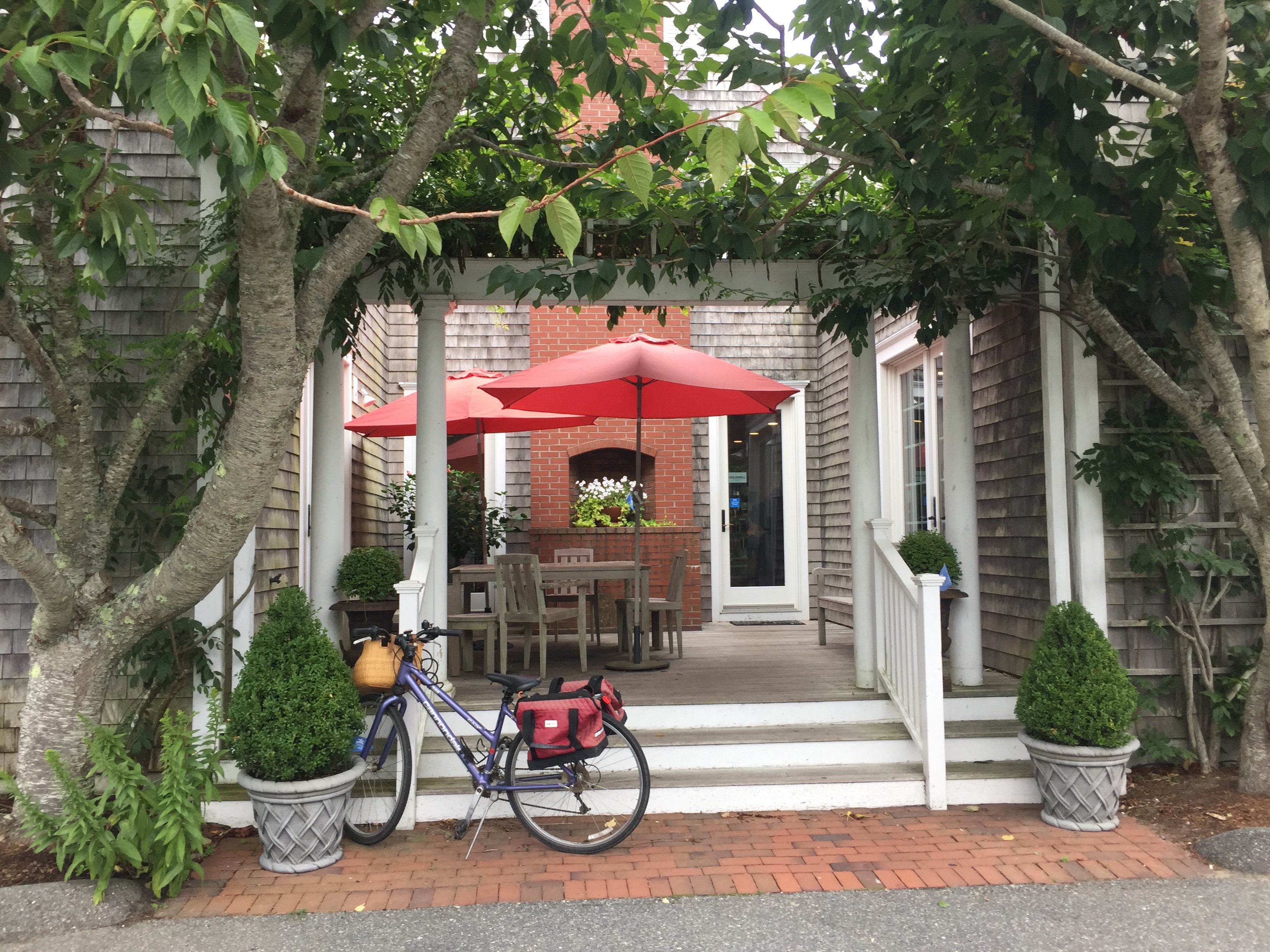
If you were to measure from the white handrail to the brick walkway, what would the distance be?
11.4 inches

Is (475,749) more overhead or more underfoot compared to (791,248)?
more underfoot

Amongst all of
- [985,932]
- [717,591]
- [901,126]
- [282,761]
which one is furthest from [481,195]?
[717,591]

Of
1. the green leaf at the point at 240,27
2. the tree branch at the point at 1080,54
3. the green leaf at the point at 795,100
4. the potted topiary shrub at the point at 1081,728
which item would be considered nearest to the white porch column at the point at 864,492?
the potted topiary shrub at the point at 1081,728

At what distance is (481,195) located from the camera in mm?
5070

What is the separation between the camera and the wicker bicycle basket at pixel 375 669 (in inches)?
187

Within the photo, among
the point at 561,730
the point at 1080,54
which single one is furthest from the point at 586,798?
the point at 1080,54

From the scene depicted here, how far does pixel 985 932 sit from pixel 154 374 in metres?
4.18

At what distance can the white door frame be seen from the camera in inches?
366

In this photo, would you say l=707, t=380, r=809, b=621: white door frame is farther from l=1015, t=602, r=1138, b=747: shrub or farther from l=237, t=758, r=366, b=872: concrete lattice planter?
l=237, t=758, r=366, b=872: concrete lattice planter

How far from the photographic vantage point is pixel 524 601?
19.3ft

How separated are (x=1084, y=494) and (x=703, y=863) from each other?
2690mm

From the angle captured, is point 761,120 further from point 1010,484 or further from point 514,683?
point 1010,484

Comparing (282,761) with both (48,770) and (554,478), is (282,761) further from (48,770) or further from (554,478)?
(554,478)

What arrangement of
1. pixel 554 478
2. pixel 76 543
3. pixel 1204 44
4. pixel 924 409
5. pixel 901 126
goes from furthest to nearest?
pixel 554 478 → pixel 924 409 → pixel 901 126 → pixel 76 543 → pixel 1204 44
